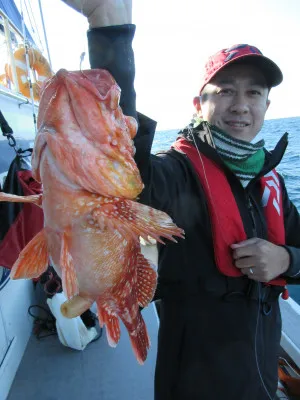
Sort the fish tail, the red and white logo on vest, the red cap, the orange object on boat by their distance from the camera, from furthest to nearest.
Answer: the orange object on boat
the red and white logo on vest
the red cap
the fish tail

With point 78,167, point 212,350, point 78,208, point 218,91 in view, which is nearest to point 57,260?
point 78,208

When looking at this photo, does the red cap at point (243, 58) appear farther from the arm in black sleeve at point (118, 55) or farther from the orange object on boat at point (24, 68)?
the orange object on boat at point (24, 68)

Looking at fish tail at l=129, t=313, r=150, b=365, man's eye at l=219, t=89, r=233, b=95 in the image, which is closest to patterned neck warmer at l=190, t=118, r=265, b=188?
man's eye at l=219, t=89, r=233, b=95

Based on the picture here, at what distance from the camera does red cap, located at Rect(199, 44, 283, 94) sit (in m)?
2.01

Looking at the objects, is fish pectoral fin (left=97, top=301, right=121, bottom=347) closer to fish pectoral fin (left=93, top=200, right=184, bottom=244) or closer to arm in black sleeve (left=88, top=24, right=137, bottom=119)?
fish pectoral fin (left=93, top=200, right=184, bottom=244)

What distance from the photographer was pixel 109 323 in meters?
1.45

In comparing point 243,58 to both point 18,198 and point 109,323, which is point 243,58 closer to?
point 18,198

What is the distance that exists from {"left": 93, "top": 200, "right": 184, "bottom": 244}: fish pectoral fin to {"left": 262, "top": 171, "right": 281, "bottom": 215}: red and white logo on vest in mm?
1373

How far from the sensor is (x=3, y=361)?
2.83 metres

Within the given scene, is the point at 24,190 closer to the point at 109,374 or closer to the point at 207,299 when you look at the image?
the point at 207,299

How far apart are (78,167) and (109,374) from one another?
2.77m

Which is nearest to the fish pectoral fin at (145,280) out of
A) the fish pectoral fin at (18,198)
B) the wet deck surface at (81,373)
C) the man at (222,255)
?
the man at (222,255)

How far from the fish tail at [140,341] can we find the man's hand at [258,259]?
73 centimetres

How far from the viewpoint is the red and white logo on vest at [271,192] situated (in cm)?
226
